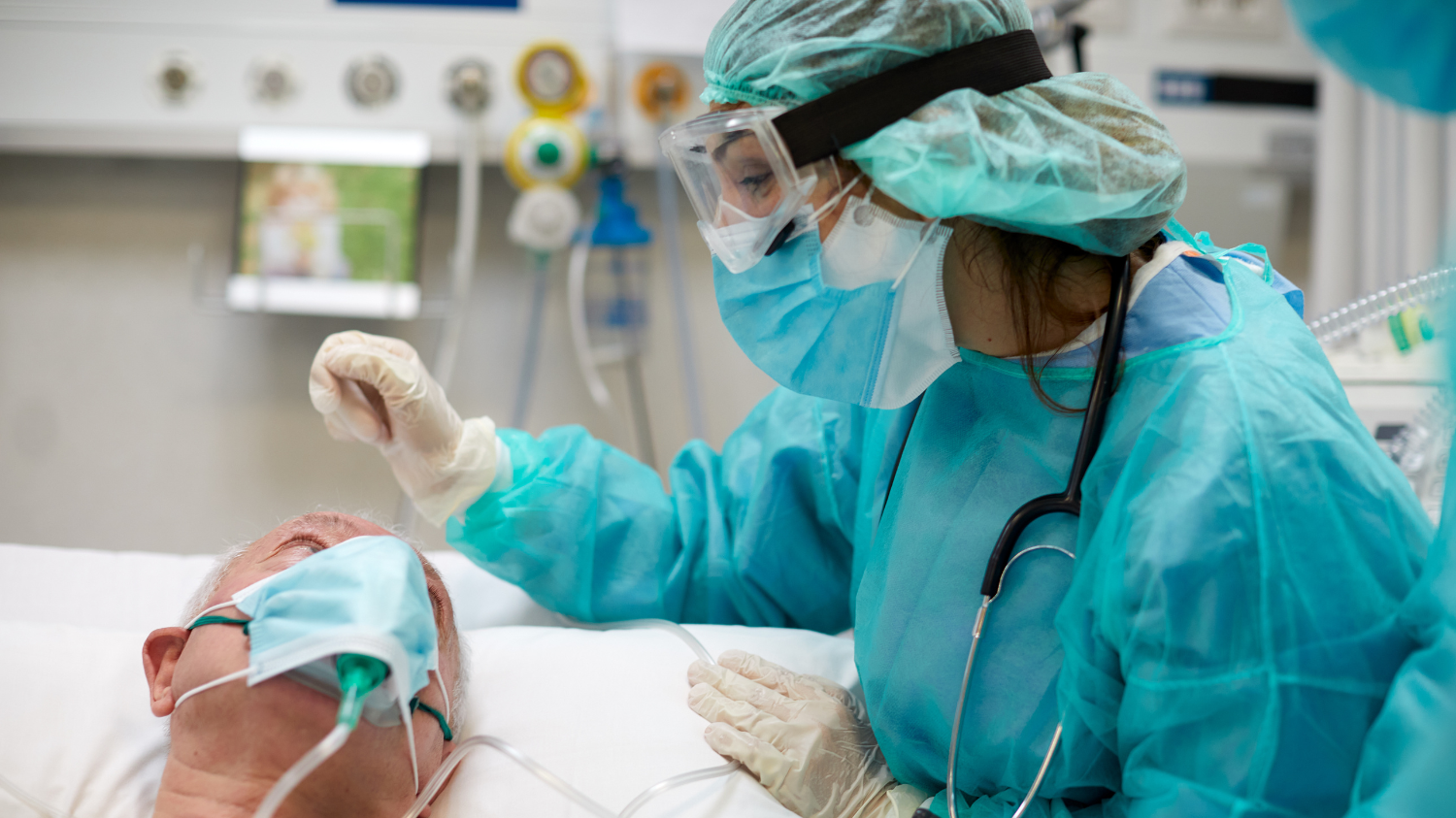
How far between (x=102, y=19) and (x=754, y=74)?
1.82 m

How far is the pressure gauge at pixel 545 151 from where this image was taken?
2.00 meters

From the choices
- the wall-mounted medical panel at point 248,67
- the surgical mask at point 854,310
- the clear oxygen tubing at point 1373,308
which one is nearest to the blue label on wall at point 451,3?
the wall-mounted medical panel at point 248,67

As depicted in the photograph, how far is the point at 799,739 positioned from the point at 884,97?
672mm

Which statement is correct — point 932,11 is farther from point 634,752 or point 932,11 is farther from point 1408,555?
point 634,752

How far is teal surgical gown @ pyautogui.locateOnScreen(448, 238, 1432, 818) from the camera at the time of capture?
2.46 ft

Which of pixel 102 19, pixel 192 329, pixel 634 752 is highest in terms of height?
pixel 102 19

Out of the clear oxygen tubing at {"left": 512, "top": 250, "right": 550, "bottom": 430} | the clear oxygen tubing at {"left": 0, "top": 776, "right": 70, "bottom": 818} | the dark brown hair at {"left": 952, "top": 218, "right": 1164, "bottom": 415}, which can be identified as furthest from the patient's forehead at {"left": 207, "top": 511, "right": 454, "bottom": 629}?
the clear oxygen tubing at {"left": 512, "top": 250, "right": 550, "bottom": 430}

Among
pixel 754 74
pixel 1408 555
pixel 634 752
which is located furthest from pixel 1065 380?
pixel 634 752

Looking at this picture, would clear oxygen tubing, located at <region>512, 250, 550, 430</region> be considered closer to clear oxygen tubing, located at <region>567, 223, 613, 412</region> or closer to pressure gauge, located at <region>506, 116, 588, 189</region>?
clear oxygen tubing, located at <region>567, 223, 613, 412</region>

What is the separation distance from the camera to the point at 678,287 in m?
2.30

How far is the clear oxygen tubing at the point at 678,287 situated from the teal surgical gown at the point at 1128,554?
100 centimetres

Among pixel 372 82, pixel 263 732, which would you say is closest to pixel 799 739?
pixel 263 732

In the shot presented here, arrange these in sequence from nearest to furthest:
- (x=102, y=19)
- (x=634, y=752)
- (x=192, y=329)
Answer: (x=634, y=752)
(x=102, y=19)
(x=192, y=329)

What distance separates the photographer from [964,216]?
95cm
